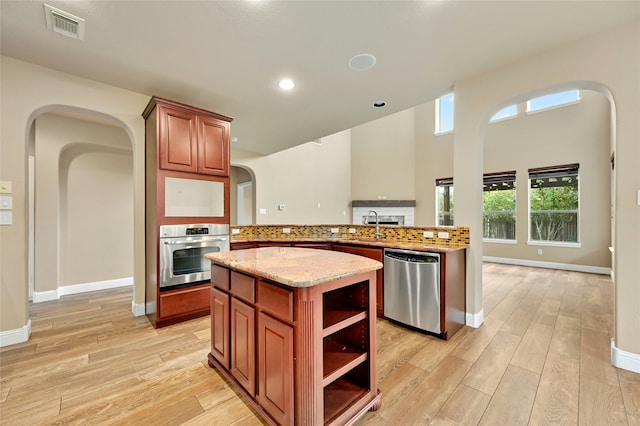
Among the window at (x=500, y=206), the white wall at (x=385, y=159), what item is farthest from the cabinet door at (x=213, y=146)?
the window at (x=500, y=206)

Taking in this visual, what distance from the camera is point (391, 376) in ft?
6.25

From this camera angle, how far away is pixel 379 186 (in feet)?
27.3

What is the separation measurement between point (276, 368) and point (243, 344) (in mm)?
365

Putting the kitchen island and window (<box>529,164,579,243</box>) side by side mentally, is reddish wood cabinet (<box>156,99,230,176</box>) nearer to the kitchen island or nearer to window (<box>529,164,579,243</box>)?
the kitchen island

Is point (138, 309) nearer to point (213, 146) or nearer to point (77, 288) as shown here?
point (77, 288)

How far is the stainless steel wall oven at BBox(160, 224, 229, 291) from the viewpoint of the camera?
9.16 ft

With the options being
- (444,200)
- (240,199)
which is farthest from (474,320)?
(240,199)

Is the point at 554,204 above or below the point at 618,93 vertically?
below

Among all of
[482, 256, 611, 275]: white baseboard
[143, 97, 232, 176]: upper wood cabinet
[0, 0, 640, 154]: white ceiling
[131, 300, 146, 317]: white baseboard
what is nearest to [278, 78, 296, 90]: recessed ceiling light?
[0, 0, 640, 154]: white ceiling

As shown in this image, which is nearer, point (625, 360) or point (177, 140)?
point (625, 360)

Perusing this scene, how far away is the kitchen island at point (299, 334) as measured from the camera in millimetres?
1259

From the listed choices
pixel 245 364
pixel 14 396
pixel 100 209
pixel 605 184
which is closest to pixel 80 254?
pixel 100 209

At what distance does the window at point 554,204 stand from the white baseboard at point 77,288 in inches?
332

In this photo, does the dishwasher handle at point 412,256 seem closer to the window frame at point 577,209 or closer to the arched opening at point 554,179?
the arched opening at point 554,179
